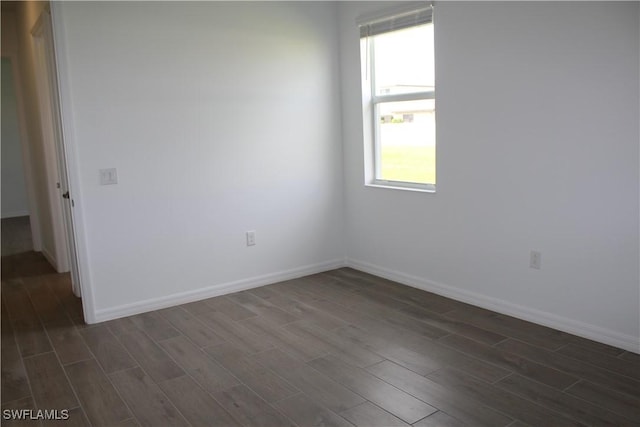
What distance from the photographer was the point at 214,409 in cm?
251

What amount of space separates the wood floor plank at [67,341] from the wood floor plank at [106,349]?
4 centimetres

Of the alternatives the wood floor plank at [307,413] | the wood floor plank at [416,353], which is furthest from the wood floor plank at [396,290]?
the wood floor plank at [307,413]

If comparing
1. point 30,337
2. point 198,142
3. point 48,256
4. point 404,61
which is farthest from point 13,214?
point 404,61

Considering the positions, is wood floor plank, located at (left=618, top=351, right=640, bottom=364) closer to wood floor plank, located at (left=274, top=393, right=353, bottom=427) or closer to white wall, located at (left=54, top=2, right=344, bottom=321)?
wood floor plank, located at (left=274, top=393, right=353, bottom=427)

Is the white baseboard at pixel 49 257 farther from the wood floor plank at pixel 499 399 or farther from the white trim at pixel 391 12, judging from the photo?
the wood floor plank at pixel 499 399

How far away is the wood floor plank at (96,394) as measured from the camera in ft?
8.11

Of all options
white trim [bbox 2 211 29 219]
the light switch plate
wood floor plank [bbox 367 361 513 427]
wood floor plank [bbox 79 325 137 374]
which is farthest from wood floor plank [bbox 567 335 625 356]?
white trim [bbox 2 211 29 219]

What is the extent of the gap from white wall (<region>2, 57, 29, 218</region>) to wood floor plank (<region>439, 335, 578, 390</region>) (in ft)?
24.5

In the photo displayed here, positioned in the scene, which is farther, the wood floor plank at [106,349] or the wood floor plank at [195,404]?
the wood floor plank at [106,349]

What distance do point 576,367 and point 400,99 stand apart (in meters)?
2.39

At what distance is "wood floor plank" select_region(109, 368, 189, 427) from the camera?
7.98 ft

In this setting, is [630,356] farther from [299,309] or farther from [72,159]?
[72,159]

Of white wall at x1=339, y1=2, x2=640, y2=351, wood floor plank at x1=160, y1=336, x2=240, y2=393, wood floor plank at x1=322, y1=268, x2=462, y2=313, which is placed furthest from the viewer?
wood floor plank at x1=322, y1=268, x2=462, y2=313

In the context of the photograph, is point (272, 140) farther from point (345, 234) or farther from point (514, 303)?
point (514, 303)
